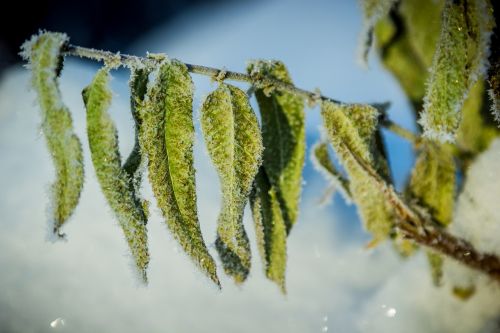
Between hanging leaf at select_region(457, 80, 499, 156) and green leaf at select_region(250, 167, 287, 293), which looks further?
hanging leaf at select_region(457, 80, 499, 156)

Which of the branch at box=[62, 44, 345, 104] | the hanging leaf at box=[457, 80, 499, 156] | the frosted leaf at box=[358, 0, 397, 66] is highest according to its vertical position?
the frosted leaf at box=[358, 0, 397, 66]

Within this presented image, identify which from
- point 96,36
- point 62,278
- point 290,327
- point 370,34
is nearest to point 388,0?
point 370,34

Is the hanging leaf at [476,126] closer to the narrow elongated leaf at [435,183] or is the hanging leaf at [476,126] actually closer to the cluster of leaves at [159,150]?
the narrow elongated leaf at [435,183]

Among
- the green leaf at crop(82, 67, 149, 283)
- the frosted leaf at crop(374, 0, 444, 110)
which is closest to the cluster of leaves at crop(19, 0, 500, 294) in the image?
the green leaf at crop(82, 67, 149, 283)

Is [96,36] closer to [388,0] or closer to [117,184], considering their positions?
[388,0]

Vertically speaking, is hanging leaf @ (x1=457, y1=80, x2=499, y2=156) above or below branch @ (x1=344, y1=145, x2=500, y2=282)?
Result: above

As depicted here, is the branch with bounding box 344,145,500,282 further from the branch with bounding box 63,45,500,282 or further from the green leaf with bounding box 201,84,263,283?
the green leaf with bounding box 201,84,263,283

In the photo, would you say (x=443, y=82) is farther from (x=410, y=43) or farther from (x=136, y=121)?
(x=410, y=43)
